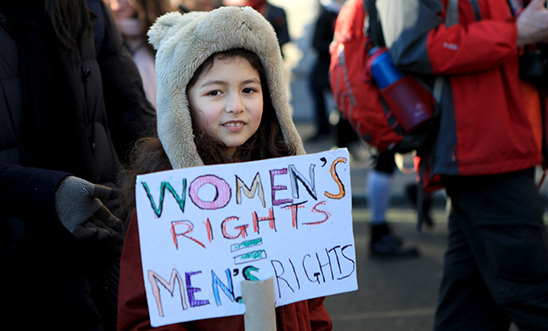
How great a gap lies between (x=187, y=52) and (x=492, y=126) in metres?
1.27

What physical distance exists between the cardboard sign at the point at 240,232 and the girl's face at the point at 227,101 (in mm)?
233

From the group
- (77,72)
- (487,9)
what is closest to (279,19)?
(487,9)

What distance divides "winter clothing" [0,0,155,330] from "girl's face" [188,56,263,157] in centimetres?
41

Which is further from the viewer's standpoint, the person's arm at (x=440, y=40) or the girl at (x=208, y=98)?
the person's arm at (x=440, y=40)

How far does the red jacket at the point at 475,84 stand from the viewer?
2.29 m

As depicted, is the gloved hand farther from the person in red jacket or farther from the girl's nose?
the person in red jacket

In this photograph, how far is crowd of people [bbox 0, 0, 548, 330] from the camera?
164cm

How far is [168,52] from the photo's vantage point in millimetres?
1676

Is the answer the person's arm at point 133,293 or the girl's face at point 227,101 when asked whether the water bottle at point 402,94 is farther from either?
the person's arm at point 133,293

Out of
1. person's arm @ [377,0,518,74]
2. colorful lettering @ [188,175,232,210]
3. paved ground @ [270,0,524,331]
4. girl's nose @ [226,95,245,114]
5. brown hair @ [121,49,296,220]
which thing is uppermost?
person's arm @ [377,0,518,74]

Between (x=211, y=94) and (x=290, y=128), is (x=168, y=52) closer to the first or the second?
(x=211, y=94)

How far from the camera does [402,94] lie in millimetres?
2488

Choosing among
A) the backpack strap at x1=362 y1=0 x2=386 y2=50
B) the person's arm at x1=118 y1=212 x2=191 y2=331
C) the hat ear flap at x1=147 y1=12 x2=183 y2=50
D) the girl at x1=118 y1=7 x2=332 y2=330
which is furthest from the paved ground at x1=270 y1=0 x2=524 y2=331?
the hat ear flap at x1=147 y1=12 x2=183 y2=50

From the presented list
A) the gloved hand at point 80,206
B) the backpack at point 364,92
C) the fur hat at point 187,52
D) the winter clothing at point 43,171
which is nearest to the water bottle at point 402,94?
the backpack at point 364,92
